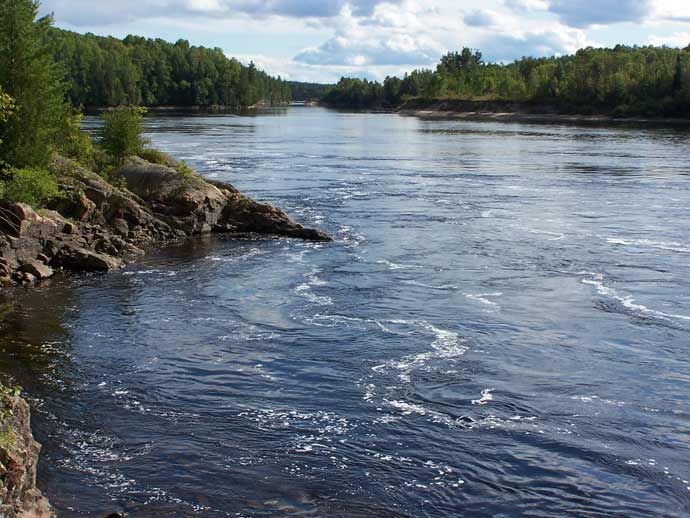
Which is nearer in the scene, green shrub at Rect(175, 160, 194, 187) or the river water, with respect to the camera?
the river water

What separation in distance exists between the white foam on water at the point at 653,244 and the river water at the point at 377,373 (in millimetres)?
156

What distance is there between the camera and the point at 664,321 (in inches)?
877

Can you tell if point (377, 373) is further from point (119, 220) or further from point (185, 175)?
point (185, 175)

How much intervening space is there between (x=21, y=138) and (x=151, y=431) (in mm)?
18847

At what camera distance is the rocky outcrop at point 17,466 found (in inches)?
428

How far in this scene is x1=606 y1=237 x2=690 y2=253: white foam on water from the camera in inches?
1249

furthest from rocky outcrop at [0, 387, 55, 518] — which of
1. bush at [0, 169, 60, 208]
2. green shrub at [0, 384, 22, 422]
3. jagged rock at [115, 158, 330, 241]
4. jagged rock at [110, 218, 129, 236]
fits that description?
jagged rock at [115, 158, 330, 241]

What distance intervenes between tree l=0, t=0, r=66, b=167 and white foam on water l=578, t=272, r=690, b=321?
2008 cm

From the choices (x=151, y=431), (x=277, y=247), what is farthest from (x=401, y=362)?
(x=277, y=247)

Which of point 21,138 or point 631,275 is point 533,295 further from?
point 21,138

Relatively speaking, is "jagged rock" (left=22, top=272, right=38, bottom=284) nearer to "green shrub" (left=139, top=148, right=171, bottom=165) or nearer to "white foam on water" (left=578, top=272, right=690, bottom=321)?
"green shrub" (left=139, top=148, right=171, bottom=165)

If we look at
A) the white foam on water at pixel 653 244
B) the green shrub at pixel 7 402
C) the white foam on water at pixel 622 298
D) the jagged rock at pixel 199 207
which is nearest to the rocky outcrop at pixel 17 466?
the green shrub at pixel 7 402

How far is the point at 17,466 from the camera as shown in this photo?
11141 millimetres

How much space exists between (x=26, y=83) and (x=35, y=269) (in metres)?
9.04
